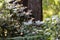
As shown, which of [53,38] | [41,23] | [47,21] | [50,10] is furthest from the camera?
[50,10]

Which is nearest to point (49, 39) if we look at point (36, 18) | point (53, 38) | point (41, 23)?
point (53, 38)

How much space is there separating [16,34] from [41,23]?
1.81ft

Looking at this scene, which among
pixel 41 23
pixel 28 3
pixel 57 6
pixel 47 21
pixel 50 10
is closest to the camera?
pixel 47 21

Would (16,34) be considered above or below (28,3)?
below

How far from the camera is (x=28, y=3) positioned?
181 inches

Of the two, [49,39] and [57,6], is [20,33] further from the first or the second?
[57,6]

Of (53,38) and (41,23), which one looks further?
(41,23)

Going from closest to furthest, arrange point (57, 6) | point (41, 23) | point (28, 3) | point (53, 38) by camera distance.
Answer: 1. point (53, 38)
2. point (41, 23)
3. point (28, 3)
4. point (57, 6)

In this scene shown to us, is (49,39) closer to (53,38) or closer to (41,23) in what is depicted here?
(53,38)

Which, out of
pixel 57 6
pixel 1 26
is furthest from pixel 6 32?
pixel 57 6

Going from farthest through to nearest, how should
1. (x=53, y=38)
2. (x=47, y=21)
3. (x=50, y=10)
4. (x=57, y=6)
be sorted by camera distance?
(x=50, y=10)
(x=57, y=6)
(x=47, y=21)
(x=53, y=38)

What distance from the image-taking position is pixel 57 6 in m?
6.29

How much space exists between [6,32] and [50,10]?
3.39 m

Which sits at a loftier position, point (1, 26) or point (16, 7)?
point (16, 7)
